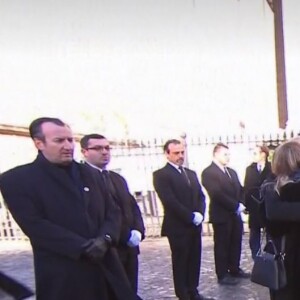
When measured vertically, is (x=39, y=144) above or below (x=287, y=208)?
above

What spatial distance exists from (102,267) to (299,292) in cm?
151

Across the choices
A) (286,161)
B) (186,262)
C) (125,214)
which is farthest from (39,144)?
(186,262)

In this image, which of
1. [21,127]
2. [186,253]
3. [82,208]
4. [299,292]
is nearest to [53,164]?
[82,208]

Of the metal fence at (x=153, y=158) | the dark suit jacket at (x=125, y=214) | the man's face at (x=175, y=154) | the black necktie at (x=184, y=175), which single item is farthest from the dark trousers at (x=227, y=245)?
the metal fence at (x=153, y=158)

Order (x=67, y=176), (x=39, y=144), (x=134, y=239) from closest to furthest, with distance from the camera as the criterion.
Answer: (x=67, y=176)
(x=39, y=144)
(x=134, y=239)

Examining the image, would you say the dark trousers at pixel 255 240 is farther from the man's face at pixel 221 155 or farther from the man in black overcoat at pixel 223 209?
the man's face at pixel 221 155

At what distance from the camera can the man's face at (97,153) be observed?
5.05 meters

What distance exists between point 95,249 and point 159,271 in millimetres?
5430

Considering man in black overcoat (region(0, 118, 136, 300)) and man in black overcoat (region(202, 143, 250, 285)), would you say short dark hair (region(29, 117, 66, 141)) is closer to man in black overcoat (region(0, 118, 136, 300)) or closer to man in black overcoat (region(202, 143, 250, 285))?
man in black overcoat (region(0, 118, 136, 300))

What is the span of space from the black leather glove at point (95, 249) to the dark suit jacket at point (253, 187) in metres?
3.65

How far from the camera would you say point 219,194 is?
290 inches

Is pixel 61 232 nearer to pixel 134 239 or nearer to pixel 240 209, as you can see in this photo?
pixel 134 239

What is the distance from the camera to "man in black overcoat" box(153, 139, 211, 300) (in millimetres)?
6168

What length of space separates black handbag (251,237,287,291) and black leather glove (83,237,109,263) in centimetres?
132
